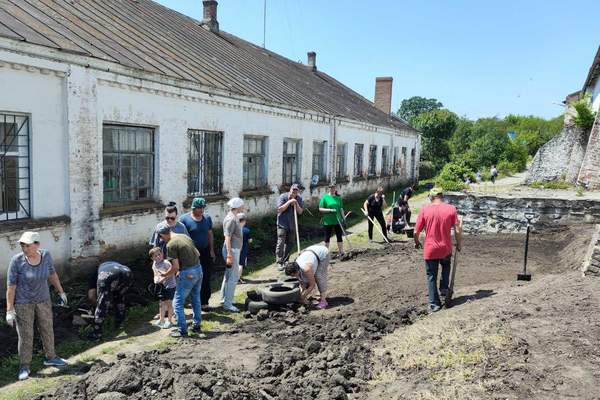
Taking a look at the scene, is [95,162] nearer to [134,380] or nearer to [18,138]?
[18,138]

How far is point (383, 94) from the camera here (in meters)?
34.0

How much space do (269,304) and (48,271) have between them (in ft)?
10.5

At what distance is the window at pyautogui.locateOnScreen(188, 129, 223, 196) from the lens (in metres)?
12.1

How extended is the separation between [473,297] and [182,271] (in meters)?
A: 4.40

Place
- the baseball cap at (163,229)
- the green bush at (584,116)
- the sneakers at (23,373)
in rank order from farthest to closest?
the green bush at (584,116), the baseball cap at (163,229), the sneakers at (23,373)

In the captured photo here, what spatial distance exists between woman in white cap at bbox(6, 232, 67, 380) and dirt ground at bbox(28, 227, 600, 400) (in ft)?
3.21

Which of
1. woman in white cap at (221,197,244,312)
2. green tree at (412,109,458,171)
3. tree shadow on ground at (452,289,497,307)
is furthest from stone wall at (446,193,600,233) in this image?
green tree at (412,109,458,171)

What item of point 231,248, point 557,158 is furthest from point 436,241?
point 557,158

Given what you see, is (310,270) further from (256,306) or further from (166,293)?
(166,293)

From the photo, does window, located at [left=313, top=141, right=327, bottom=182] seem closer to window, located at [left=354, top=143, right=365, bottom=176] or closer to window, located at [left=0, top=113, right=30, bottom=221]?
window, located at [left=354, top=143, right=365, bottom=176]

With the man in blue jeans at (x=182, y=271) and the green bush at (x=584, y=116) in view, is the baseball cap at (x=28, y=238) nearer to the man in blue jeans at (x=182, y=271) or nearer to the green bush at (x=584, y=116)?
the man in blue jeans at (x=182, y=271)

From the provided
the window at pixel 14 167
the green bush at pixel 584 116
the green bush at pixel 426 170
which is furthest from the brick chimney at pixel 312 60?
the window at pixel 14 167

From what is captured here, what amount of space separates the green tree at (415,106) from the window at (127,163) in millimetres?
75528

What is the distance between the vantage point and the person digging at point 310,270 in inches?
292
